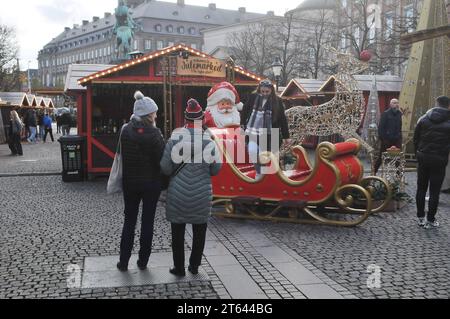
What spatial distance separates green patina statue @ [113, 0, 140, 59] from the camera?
879 inches

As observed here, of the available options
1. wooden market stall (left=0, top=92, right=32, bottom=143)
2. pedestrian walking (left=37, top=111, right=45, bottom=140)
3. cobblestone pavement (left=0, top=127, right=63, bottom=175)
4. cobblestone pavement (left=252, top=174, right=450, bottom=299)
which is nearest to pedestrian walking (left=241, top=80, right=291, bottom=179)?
cobblestone pavement (left=252, top=174, right=450, bottom=299)

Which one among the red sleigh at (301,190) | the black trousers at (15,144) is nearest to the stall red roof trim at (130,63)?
the red sleigh at (301,190)

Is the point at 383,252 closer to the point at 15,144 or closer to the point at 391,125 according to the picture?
the point at 391,125

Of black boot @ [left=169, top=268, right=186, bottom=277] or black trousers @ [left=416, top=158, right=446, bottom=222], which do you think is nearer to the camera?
black boot @ [left=169, top=268, right=186, bottom=277]

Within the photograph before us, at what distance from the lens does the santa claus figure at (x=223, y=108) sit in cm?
855

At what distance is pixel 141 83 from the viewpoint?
12.4 metres

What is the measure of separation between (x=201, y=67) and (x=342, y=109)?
3346 millimetres

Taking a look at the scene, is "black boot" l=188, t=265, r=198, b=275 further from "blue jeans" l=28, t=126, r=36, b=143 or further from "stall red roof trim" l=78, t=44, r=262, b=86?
"blue jeans" l=28, t=126, r=36, b=143

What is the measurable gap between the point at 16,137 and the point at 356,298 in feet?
56.8

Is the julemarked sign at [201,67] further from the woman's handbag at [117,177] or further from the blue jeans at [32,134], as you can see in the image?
the blue jeans at [32,134]

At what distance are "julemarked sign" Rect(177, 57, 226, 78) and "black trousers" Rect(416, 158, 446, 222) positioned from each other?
5.60 meters

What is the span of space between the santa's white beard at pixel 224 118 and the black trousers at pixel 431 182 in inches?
114

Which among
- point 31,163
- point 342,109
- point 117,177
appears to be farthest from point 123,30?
point 117,177
